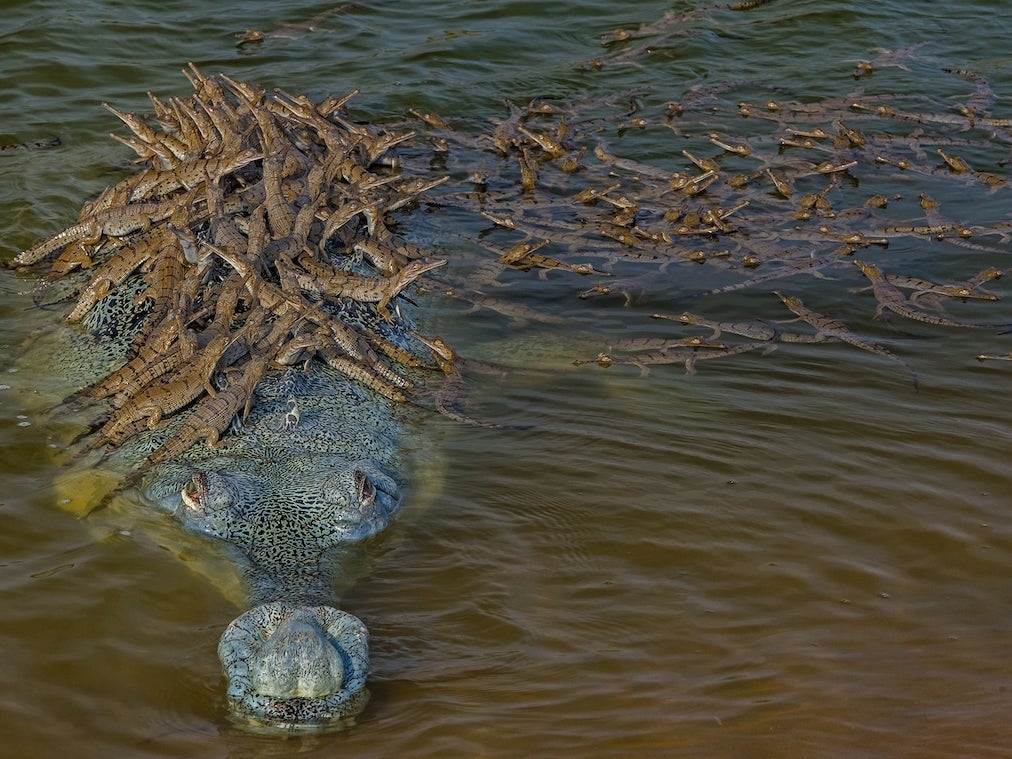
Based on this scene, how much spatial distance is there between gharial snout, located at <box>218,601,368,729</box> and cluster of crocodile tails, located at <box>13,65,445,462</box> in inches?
69.2

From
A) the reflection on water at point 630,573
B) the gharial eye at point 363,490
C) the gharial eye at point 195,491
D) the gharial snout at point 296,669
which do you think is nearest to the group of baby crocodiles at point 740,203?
the reflection on water at point 630,573

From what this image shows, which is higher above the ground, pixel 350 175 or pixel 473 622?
pixel 350 175

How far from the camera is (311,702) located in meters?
4.25

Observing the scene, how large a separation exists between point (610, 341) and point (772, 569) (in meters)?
2.76

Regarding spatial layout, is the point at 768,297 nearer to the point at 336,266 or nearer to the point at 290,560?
the point at 336,266

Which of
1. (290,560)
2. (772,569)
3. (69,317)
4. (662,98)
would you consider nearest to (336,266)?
(69,317)

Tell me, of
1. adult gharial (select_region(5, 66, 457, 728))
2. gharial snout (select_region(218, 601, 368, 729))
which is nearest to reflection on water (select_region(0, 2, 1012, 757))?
gharial snout (select_region(218, 601, 368, 729))

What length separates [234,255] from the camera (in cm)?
688

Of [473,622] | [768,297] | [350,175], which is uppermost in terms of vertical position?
[350,175]

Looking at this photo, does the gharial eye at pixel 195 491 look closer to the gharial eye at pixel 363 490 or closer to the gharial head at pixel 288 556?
the gharial head at pixel 288 556

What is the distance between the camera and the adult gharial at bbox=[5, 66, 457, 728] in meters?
4.68

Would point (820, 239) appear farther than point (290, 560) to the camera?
Yes

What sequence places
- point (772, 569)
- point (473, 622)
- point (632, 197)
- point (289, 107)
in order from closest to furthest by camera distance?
point (473, 622) → point (772, 569) → point (289, 107) → point (632, 197)

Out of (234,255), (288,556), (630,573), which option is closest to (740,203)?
(234,255)
